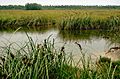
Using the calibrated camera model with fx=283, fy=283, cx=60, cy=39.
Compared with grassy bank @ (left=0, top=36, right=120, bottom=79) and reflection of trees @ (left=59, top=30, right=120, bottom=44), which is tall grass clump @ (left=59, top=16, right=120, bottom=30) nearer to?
reflection of trees @ (left=59, top=30, right=120, bottom=44)

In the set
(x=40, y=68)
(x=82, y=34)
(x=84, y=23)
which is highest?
(x=40, y=68)

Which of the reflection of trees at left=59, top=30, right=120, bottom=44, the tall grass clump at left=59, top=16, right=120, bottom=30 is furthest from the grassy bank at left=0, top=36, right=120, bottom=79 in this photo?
the tall grass clump at left=59, top=16, right=120, bottom=30

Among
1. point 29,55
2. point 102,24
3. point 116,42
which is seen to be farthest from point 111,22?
point 29,55

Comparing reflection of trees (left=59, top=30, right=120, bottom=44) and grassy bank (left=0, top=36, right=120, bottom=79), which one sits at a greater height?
grassy bank (left=0, top=36, right=120, bottom=79)

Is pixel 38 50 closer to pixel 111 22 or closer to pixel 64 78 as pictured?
pixel 64 78

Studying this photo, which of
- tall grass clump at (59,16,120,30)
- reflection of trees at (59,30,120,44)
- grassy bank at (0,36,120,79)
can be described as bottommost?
reflection of trees at (59,30,120,44)

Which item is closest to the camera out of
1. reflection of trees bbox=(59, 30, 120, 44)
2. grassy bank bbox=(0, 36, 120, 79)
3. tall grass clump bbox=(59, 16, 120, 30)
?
grassy bank bbox=(0, 36, 120, 79)

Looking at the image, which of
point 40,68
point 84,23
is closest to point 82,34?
point 84,23

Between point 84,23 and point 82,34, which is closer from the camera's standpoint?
point 82,34

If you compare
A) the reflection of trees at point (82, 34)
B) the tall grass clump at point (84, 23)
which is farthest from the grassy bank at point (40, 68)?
the tall grass clump at point (84, 23)

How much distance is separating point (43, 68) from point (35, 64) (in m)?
0.16

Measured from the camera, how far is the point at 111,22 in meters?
14.9

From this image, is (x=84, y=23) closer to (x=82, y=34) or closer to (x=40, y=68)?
(x=82, y=34)

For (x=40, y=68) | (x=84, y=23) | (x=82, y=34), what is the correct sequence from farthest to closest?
(x=84, y=23) → (x=82, y=34) → (x=40, y=68)
